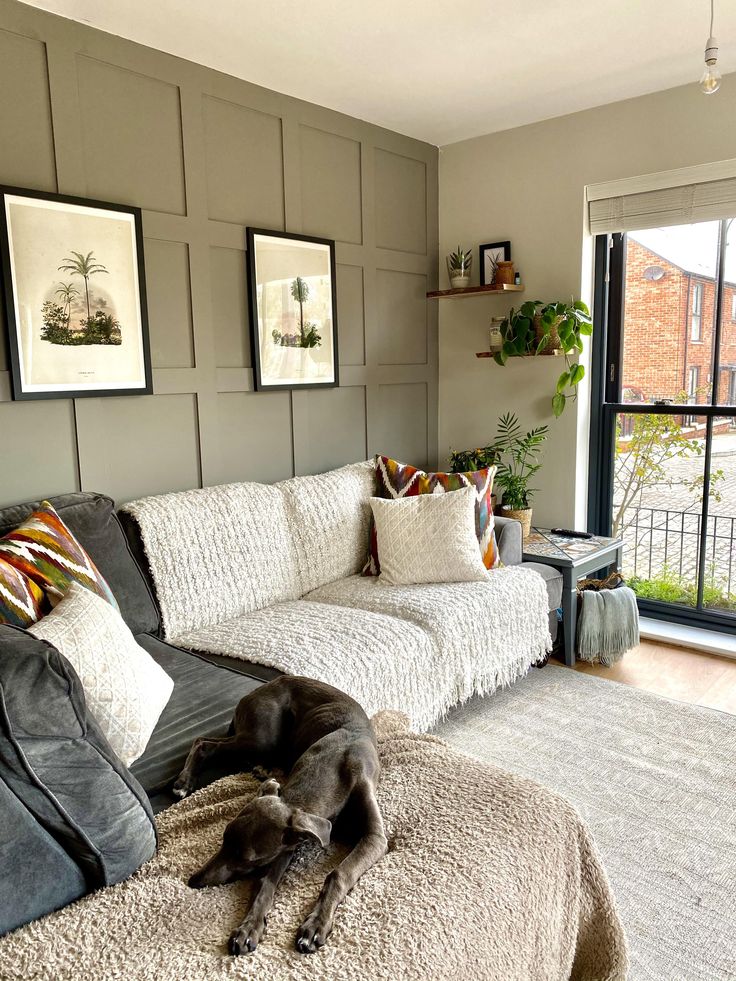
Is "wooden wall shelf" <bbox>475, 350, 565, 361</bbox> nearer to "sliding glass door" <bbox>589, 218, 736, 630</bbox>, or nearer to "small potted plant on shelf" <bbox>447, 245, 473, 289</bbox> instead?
"sliding glass door" <bbox>589, 218, 736, 630</bbox>

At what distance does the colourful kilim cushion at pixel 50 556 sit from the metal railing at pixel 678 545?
2576 millimetres

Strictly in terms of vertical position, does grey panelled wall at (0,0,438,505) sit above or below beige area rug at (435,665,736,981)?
above

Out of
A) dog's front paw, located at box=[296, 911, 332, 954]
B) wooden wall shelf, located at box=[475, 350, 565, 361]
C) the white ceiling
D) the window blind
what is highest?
the white ceiling

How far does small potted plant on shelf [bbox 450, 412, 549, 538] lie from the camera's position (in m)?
3.58

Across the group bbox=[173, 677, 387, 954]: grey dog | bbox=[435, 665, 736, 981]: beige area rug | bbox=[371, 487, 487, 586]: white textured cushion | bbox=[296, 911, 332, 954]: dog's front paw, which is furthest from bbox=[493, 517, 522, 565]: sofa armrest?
bbox=[296, 911, 332, 954]: dog's front paw

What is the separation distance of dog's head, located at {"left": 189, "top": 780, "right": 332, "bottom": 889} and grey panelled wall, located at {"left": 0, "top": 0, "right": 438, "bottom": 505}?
1610 millimetres

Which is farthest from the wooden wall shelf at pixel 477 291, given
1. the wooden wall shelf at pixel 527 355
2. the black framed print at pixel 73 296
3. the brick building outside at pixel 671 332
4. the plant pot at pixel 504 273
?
the black framed print at pixel 73 296

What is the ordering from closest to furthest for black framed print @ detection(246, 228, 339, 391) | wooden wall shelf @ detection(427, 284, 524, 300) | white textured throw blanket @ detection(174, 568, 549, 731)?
1. white textured throw blanket @ detection(174, 568, 549, 731)
2. black framed print @ detection(246, 228, 339, 391)
3. wooden wall shelf @ detection(427, 284, 524, 300)

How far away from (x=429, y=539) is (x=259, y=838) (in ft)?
6.15

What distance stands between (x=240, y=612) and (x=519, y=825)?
60.2 inches

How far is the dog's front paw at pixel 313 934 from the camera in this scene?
44.3 inches

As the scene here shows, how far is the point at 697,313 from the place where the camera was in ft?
11.1

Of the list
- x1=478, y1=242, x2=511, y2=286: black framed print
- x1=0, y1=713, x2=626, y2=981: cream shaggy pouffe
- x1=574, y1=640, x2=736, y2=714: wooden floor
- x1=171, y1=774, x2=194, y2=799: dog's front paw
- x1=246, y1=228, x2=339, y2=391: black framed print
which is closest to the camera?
x1=0, y1=713, x2=626, y2=981: cream shaggy pouffe

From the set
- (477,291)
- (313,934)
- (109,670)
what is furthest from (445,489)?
(313,934)
